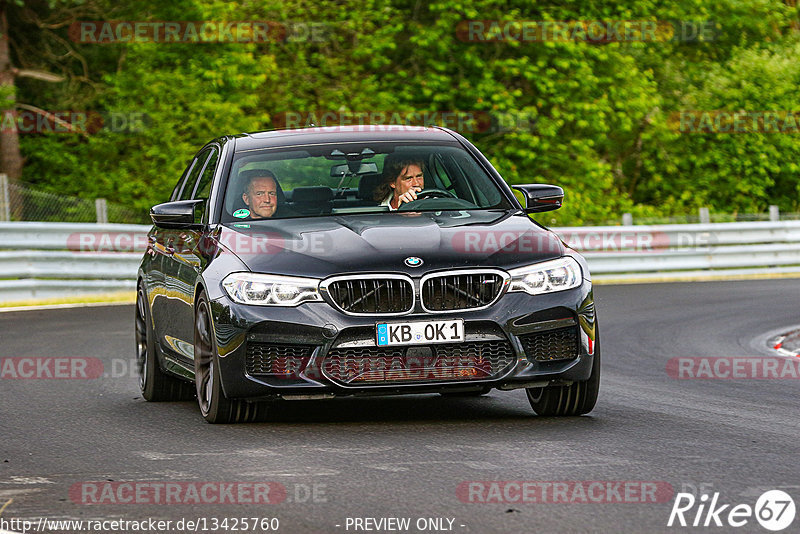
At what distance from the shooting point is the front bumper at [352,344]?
8016 millimetres

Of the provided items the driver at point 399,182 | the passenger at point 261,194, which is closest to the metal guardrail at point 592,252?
the passenger at point 261,194

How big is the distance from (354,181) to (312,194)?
313 millimetres

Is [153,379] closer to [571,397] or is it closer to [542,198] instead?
[542,198]

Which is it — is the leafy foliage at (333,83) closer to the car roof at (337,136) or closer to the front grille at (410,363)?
the car roof at (337,136)

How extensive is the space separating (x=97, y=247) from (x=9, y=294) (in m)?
1.68

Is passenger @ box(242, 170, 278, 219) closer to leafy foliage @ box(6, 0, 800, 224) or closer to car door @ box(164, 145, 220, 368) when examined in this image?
car door @ box(164, 145, 220, 368)

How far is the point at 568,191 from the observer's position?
125 ft

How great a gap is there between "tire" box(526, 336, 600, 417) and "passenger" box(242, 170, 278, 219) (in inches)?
73.7

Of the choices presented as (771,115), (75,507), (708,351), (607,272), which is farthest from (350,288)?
(771,115)

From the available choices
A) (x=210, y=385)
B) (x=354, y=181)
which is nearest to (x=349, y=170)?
(x=354, y=181)

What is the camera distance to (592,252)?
2586 centimetres

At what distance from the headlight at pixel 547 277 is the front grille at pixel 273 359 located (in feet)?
3.78

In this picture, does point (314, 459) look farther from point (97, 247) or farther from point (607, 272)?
point (607, 272)

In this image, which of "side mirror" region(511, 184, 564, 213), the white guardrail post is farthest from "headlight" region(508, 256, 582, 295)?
the white guardrail post
